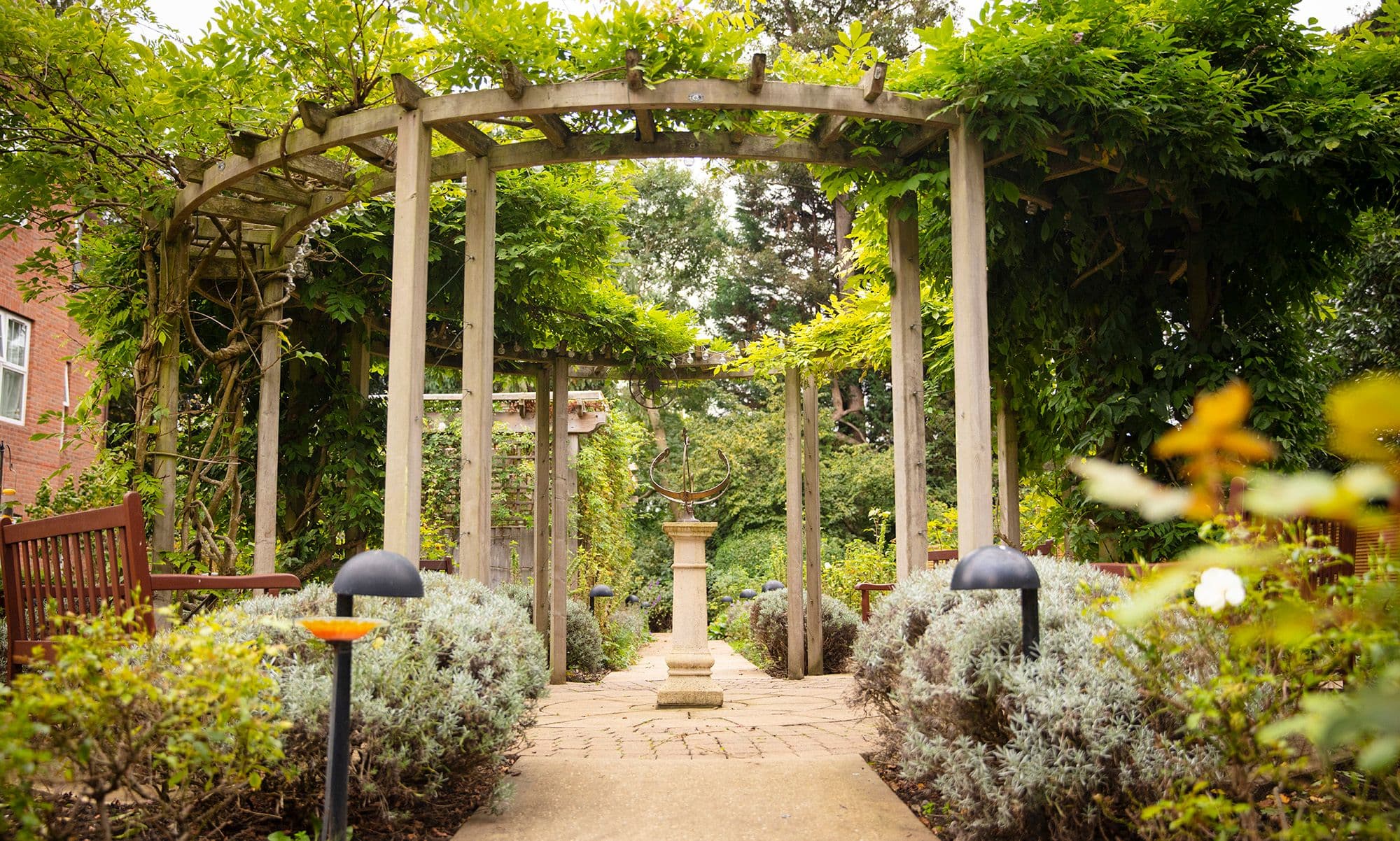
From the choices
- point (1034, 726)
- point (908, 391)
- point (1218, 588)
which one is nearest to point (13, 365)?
point (908, 391)

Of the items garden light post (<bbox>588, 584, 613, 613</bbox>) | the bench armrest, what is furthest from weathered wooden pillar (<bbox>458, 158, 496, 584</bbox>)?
garden light post (<bbox>588, 584, 613, 613</bbox>)

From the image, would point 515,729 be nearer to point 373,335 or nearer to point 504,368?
point 373,335

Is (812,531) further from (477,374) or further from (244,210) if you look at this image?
(244,210)

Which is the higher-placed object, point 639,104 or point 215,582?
point 639,104

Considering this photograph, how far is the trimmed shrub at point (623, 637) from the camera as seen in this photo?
950 cm

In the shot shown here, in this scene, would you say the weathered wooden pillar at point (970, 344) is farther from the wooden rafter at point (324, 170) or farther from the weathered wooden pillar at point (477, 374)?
the wooden rafter at point (324, 170)

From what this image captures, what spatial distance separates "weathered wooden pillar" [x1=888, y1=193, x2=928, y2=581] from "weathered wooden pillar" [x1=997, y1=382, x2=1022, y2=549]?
6.54 feet

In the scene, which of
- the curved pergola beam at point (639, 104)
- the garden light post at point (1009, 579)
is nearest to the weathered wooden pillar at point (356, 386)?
the curved pergola beam at point (639, 104)

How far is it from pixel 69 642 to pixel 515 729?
4.89 ft

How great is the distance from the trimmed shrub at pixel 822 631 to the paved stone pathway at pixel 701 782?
2.80m

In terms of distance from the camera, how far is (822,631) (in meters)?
8.18

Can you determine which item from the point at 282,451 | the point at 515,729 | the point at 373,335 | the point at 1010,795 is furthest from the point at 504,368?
the point at 1010,795

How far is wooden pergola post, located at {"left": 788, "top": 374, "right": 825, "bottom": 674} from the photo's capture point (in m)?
7.94

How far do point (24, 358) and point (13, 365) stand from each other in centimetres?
21
